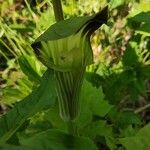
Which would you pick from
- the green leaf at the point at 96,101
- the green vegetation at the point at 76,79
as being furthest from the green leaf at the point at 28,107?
the green leaf at the point at 96,101

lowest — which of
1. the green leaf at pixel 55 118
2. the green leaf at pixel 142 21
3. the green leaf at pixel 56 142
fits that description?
the green leaf at pixel 55 118

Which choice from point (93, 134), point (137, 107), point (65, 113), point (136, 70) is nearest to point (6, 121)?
point (65, 113)

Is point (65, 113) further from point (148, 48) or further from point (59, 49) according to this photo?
point (148, 48)

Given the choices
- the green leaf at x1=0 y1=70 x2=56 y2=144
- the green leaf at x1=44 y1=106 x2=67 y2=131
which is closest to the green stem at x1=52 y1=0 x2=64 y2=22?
the green leaf at x1=0 y1=70 x2=56 y2=144

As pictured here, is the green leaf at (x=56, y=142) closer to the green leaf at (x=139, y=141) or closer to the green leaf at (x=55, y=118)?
the green leaf at (x=139, y=141)

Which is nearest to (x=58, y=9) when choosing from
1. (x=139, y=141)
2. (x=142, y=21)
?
(x=139, y=141)

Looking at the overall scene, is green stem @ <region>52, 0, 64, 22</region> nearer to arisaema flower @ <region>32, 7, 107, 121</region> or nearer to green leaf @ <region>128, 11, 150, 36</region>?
arisaema flower @ <region>32, 7, 107, 121</region>
